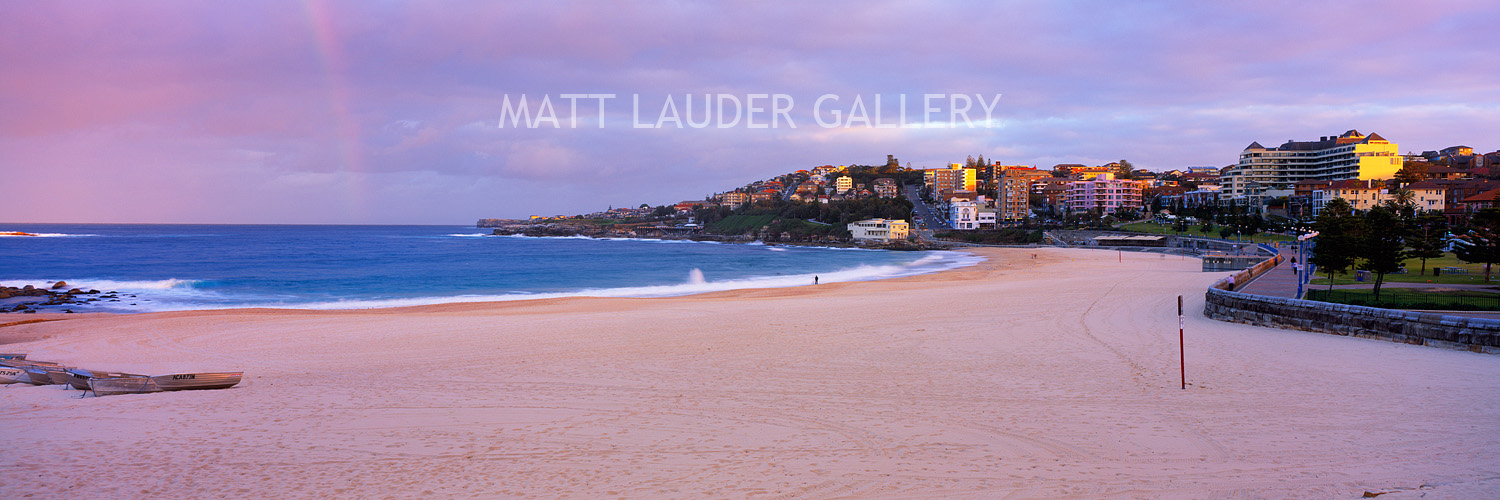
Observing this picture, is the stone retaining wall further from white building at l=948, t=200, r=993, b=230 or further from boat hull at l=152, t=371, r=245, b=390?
white building at l=948, t=200, r=993, b=230

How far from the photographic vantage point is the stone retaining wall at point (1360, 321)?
10.4 meters

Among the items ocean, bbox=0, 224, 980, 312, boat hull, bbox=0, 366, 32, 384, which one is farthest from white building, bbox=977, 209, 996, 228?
boat hull, bbox=0, 366, 32, 384

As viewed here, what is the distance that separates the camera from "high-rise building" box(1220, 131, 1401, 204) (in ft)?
231

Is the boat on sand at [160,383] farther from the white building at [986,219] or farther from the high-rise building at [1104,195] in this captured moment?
the high-rise building at [1104,195]

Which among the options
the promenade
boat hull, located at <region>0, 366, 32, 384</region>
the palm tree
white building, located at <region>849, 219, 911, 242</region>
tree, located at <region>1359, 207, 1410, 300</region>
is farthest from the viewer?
white building, located at <region>849, 219, 911, 242</region>

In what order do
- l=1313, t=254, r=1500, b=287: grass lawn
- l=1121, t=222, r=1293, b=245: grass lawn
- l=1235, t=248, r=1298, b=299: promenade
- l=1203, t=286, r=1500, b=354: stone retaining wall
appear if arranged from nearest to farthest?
l=1203, t=286, r=1500, b=354: stone retaining wall < l=1235, t=248, r=1298, b=299: promenade < l=1313, t=254, r=1500, b=287: grass lawn < l=1121, t=222, r=1293, b=245: grass lawn

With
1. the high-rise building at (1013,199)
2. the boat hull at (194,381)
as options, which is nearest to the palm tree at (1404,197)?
the high-rise building at (1013,199)

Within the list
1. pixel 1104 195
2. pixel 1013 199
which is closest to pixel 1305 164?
pixel 1104 195

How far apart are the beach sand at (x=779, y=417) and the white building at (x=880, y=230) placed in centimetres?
6756

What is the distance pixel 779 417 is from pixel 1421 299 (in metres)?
14.0

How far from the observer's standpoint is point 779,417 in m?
7.47

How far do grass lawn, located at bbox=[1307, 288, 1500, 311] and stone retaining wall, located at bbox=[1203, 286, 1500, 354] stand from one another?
1.15 metres

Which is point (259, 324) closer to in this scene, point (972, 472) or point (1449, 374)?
point (972, 472)

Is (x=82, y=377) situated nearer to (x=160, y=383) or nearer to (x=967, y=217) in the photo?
(x=160, y=383)
